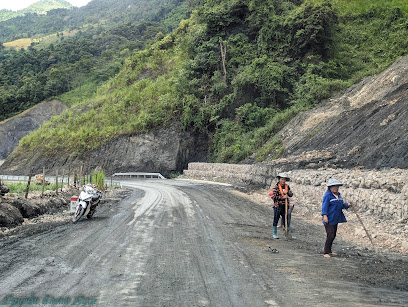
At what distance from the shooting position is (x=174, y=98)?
143ft

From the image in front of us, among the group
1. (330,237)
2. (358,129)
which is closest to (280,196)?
(330,237)

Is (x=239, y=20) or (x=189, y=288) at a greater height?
(x=239, y=20)

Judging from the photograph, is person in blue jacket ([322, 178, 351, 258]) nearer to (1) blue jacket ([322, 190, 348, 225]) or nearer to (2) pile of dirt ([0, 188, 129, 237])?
(1) blue jacket ([322, 190, 348, 225])

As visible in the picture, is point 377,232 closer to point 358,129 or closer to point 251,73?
point 358,129

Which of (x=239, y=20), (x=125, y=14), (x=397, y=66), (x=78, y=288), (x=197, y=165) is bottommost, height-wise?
(x=78, y=288)

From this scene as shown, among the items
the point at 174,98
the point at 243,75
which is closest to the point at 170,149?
the point at 174,98

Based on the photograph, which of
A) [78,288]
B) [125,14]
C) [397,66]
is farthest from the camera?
[125,14]

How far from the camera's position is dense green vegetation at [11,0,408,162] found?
33031 millimetres

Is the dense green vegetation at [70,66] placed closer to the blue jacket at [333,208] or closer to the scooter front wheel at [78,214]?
the scooter front wheel at [78,214]

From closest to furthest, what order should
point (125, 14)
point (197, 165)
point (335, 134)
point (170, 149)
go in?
point (335, 134), point (197, 165), point (170, 149), point (125, 14)

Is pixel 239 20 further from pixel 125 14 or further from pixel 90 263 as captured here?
pixel 125 14

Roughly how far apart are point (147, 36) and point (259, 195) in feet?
313

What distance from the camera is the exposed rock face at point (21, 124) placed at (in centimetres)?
7212

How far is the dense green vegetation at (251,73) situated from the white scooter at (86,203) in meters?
16.2
